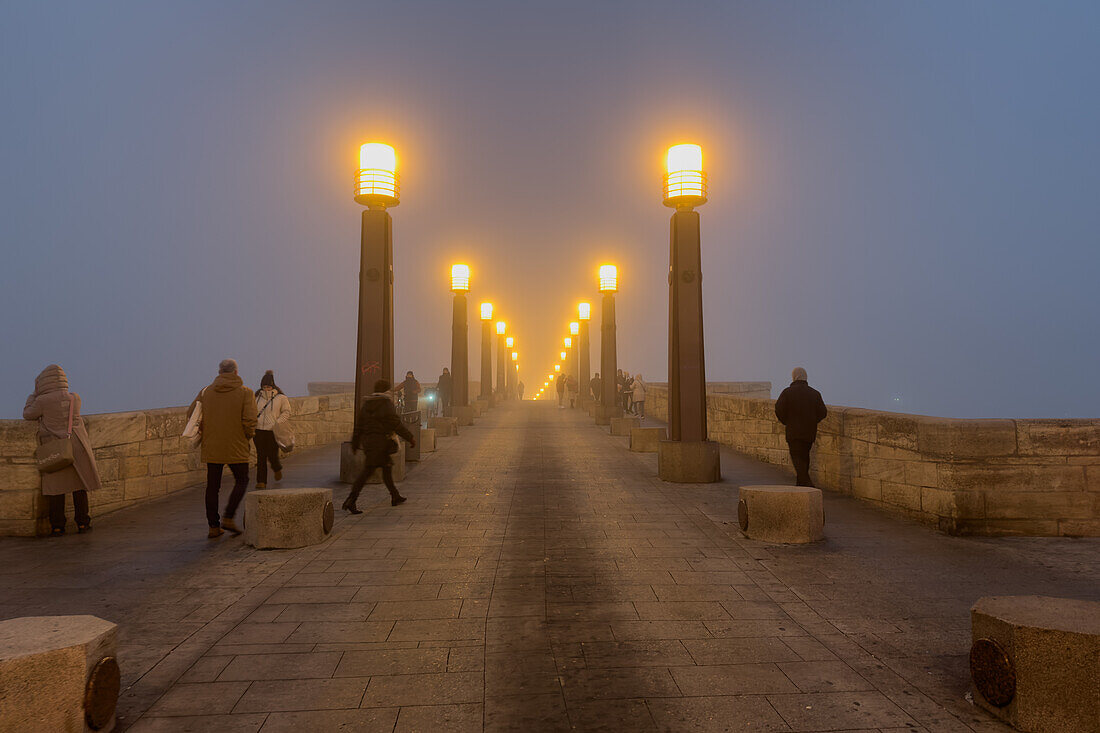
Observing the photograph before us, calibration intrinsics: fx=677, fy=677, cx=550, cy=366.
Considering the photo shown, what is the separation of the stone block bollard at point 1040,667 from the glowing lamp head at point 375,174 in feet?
34.4

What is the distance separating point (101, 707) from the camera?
3.22 metres

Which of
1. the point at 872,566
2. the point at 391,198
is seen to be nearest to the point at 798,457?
the point at 872,566

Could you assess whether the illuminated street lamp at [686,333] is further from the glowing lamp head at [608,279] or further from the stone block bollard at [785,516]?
the glowing lamp head at [608,279]

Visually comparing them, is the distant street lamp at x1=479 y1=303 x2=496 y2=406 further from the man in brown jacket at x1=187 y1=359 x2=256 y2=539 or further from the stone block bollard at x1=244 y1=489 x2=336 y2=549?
the stone block bollard at x1=244 y1=489 x2=336 y2=549

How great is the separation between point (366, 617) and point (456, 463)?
28.8 ft

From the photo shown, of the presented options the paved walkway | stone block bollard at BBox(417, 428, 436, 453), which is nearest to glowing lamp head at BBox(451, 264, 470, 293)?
stone block bollard at BBox(417, 428, 436, 453)

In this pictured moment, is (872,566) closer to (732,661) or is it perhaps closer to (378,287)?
(732,661)

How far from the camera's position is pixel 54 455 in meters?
7.54

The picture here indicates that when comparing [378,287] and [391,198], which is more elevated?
[391,198]

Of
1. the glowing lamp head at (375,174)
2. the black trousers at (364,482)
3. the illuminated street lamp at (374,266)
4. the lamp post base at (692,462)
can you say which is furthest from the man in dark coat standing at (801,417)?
the glowing lamp head at (375,174)

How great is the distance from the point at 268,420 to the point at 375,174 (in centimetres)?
447

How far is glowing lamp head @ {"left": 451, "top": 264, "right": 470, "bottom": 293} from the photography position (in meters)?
21.9

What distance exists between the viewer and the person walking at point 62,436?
761cm

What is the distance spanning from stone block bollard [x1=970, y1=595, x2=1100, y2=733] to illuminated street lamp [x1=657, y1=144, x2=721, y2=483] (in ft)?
24.5
